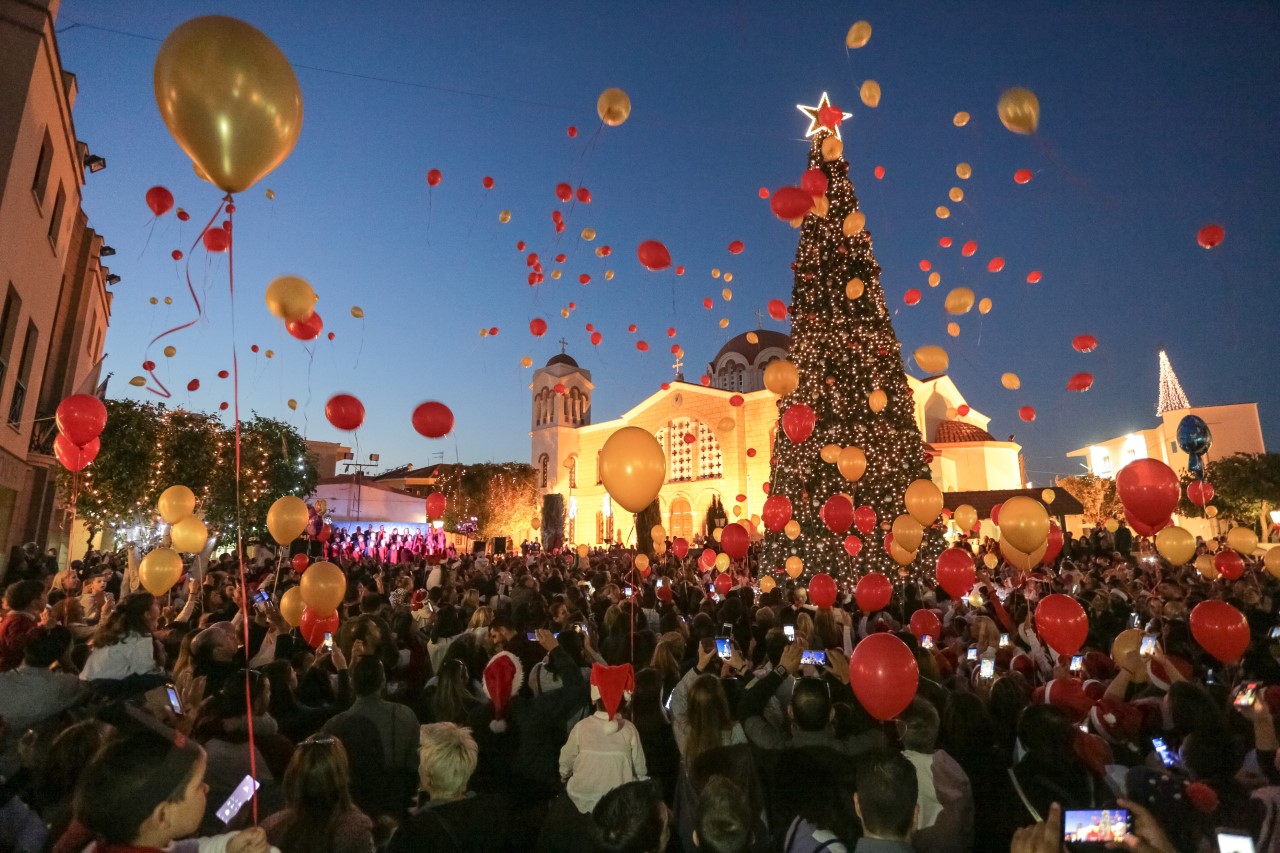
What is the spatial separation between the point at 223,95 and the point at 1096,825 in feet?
16.2

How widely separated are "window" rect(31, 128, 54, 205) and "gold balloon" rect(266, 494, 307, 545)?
8742 millimetres

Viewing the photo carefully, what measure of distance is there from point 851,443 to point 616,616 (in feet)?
39.0

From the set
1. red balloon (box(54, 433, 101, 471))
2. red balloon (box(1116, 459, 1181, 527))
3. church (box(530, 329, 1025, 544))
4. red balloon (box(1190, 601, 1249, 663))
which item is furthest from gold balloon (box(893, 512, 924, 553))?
church (box(530, 329, 1025, 544))

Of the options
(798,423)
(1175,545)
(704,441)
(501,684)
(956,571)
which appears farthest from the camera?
(704,441)

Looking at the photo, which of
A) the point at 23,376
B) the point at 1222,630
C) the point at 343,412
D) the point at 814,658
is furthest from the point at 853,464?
the point at 23,376

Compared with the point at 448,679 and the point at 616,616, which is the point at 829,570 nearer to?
the point at 616,616

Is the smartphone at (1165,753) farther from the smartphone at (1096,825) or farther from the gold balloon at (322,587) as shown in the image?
the gold balloon at (322,587)

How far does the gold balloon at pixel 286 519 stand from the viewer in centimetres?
782

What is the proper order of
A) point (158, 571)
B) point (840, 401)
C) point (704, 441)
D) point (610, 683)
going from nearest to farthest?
point (610, 683), point (158, 571), point (840, 401), point (704, 441)

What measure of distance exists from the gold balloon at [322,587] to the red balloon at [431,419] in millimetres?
2550

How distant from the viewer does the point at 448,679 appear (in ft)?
14.1

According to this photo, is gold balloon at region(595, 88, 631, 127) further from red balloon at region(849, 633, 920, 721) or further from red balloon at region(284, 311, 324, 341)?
red balloon at region(849, 633, 920, 721)

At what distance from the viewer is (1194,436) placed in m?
11.5

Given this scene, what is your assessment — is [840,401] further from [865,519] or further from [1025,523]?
[1025,523]
